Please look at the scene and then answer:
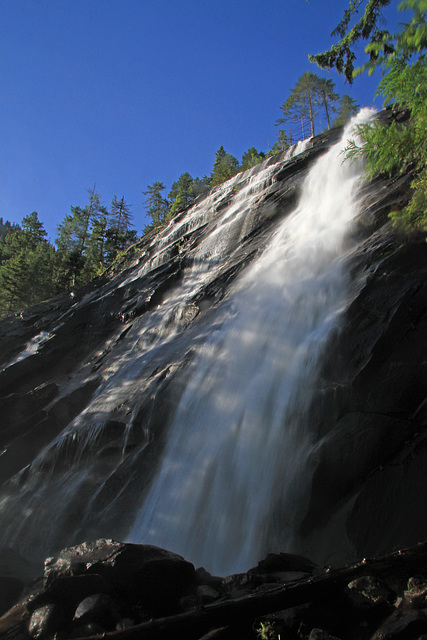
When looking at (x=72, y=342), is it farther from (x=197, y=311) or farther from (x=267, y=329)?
(x=267, y=329)

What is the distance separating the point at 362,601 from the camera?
3.94 m

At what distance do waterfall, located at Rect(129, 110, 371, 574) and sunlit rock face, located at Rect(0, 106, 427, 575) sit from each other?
39 mm

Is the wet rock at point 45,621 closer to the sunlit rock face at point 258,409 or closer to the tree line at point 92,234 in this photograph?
the sunlit rock face at point 258,409

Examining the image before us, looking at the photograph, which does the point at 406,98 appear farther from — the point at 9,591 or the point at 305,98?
the point at 305,98

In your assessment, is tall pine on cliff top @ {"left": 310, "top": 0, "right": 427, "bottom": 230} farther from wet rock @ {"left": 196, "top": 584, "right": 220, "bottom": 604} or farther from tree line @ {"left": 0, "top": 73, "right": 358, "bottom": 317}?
tree line @ {"left": 0, "top": 73, "right": 358, "bottom": 317}

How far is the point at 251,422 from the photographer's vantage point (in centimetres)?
901

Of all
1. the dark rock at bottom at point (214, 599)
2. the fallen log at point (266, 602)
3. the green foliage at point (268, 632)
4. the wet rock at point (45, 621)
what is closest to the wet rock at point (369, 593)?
the dark rock at bottom at point (214, 599)

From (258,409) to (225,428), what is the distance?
3.02ft

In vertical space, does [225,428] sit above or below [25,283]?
below

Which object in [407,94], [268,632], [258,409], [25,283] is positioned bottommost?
[268,632]

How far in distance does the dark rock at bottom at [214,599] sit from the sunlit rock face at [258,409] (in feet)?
5.54

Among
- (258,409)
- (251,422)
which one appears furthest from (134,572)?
(258,409)

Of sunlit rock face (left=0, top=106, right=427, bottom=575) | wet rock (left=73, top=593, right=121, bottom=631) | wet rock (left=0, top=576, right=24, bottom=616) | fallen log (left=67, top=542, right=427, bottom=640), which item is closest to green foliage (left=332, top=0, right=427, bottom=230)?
sunlit rock face (left=0, top=106, right=427, bottom=575)

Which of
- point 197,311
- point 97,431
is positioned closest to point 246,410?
point 97,431
